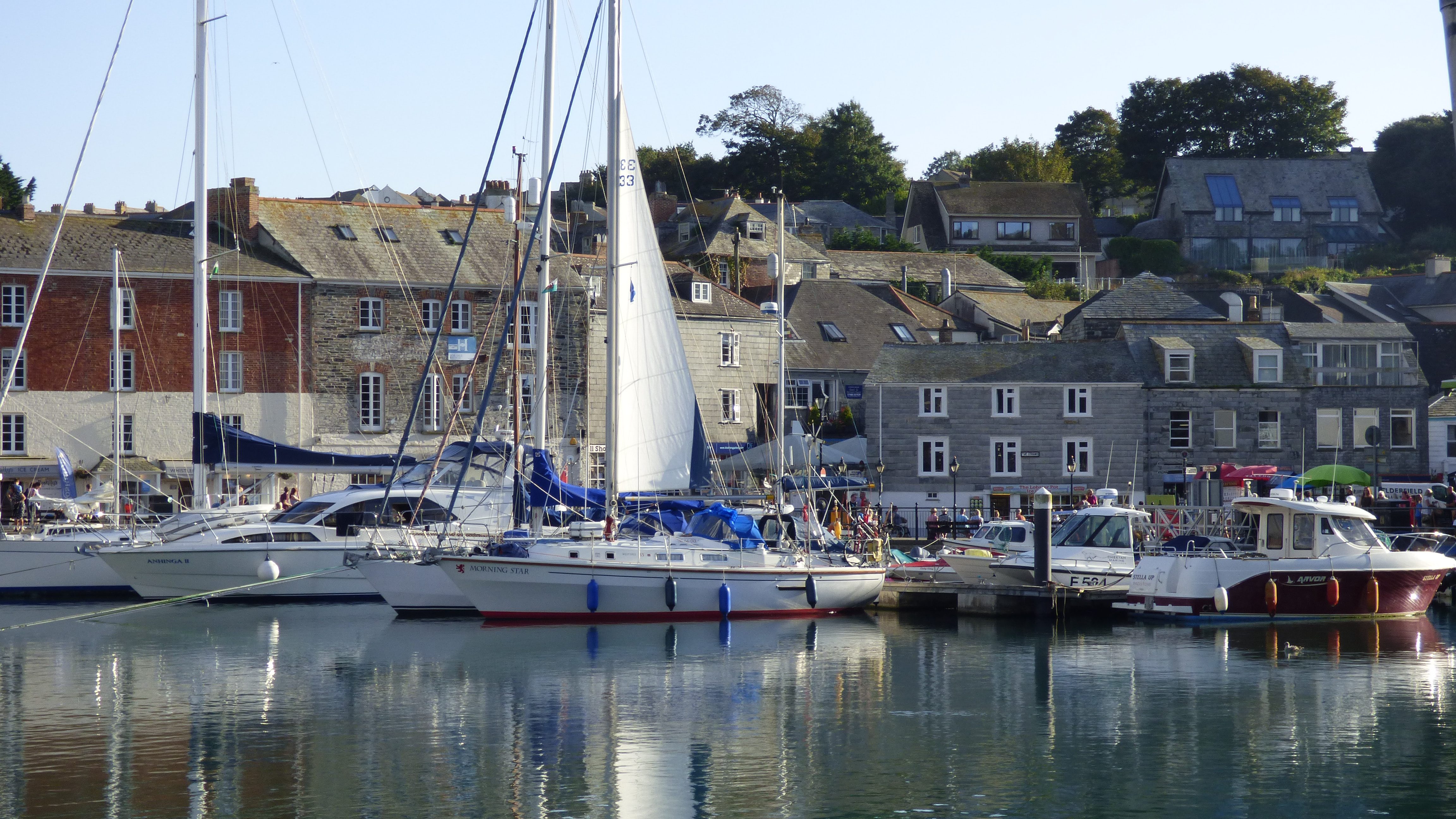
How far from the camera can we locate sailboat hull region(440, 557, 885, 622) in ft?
109

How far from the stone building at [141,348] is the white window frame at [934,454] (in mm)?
22346

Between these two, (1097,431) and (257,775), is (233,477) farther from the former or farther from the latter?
(257,775)

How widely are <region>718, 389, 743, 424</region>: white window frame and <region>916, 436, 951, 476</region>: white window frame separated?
1053 cm

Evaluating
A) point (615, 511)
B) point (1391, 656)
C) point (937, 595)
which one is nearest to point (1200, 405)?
point (937, 595)

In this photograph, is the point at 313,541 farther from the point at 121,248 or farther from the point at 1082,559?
the point at 121,248

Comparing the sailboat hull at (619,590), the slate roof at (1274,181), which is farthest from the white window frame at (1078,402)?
the slate roof at (1274,181)

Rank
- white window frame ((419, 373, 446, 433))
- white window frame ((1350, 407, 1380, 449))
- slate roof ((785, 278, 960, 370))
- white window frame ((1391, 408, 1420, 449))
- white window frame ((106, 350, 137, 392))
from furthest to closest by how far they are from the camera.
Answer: slate roof ((785, 278, 960, 370))
white window frame ((419, 373, 446, 433))
white window frame ((1391, 408, 1420, 449))
white window frame ((1350, 407, 1380, 449))
white window frame ((106, 350, 137, 392))

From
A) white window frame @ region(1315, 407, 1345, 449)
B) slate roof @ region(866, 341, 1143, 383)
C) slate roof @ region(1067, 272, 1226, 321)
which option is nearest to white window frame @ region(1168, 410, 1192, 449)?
slate roof @ region(866, 341, 1143, 383)

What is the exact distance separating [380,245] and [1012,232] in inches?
1971

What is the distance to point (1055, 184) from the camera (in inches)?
3890

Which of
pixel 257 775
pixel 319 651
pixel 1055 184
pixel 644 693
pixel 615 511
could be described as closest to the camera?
pixel 257 775

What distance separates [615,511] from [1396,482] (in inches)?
1303

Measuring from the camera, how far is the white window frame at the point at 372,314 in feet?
189

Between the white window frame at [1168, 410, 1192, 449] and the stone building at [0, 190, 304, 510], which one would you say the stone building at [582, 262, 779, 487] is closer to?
the stone building at [0, 190, 304, 510]
